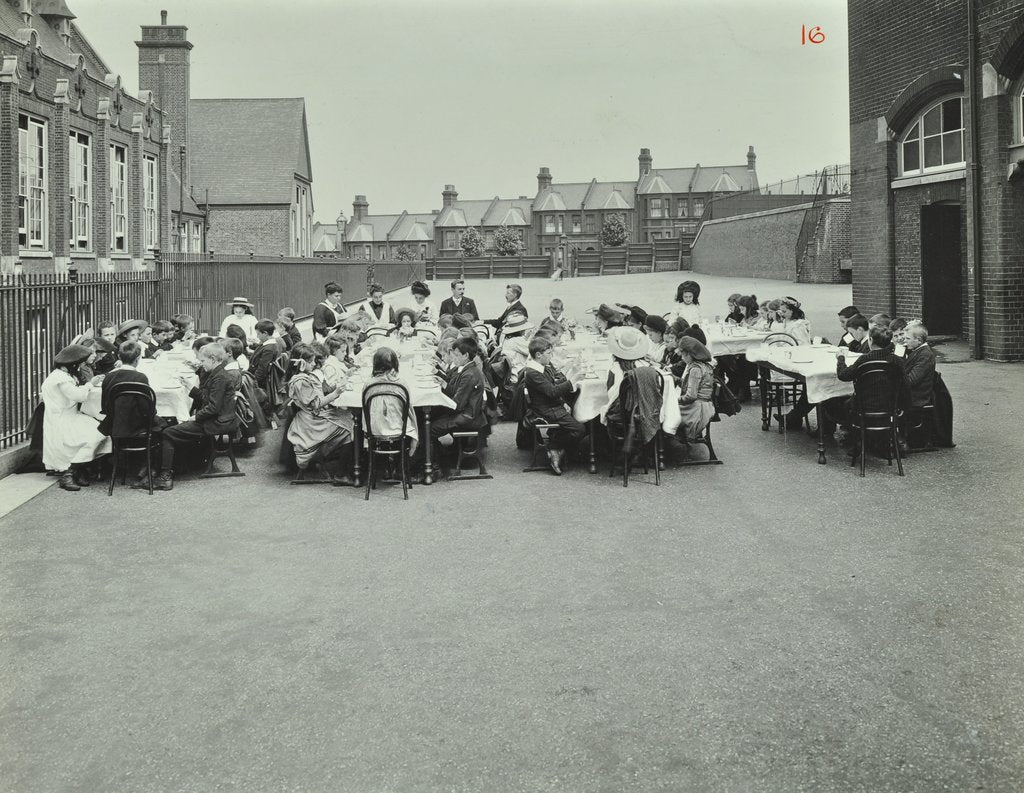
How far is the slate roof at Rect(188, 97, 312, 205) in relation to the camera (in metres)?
50.0

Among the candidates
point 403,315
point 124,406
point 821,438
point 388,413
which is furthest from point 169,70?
point 821,438

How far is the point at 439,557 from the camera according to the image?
7074 mm

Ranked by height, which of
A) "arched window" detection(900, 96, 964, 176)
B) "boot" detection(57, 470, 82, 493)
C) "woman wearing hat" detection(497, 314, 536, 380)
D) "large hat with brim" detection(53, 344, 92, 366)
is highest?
"arched window" detection(900, 96, 964, 176)

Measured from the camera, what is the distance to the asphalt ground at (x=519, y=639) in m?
4.14

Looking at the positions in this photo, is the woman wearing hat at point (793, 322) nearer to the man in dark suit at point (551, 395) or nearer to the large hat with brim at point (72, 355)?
the man in dark suit at point (551, 395)

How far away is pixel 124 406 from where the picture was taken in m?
9.02

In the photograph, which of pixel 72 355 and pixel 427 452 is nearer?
pixel 72 355

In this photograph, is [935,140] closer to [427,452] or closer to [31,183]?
[427,452]

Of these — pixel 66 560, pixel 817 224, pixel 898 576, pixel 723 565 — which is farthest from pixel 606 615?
pixel 817 224

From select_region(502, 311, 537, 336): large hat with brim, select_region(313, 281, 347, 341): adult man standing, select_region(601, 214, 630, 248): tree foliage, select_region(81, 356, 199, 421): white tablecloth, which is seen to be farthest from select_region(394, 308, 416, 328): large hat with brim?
select_region(601, 214, 630, 248): tree foliage

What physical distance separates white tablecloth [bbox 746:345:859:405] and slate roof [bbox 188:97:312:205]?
42527mm

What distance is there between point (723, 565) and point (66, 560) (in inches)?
181

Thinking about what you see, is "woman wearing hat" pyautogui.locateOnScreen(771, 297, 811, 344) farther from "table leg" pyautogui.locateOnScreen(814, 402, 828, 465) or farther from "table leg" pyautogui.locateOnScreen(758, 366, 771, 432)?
"table leg" pyautogui.locateOnScreen(814, 402, 828, 465)

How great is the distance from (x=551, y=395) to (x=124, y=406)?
3.96m
